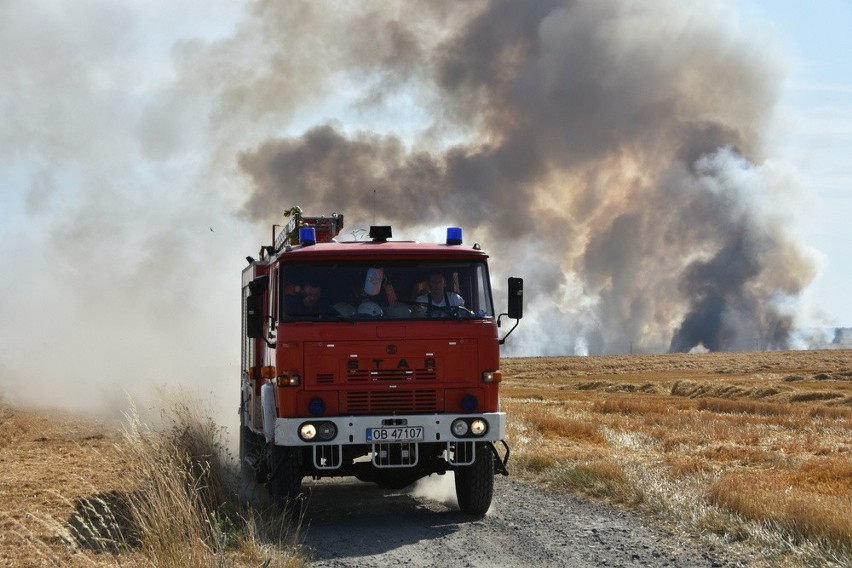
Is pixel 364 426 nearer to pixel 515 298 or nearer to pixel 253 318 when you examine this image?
pixel 253 318

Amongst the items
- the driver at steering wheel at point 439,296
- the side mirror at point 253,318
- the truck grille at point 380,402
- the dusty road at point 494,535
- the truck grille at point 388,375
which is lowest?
the dusty road at point 494,535

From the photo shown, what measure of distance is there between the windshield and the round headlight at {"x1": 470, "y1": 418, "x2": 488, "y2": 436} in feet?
3.74

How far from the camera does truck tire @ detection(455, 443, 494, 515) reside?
40.7 ft

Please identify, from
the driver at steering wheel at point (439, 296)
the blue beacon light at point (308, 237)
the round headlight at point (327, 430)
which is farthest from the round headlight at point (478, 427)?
the blue beacon light at point (308, 237)

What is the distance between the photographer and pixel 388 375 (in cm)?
1182

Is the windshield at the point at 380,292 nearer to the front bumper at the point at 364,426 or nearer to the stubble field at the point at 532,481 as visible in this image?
the front bumper at the point at 364,426

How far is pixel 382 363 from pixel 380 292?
0.86 meters

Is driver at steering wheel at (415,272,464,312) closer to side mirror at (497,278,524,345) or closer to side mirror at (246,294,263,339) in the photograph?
side mirror at (497,278,524,345)

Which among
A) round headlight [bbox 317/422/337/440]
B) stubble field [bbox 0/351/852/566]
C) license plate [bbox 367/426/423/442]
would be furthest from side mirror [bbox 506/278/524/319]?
stubble field [bbox 0/351/852/566]

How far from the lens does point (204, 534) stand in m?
10.2

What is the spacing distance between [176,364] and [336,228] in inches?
819

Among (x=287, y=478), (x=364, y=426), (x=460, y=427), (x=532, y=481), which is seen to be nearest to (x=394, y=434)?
(x=364, y=426)

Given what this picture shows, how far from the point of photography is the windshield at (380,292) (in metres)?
12.1

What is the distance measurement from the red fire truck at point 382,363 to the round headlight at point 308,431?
0.6 inches
